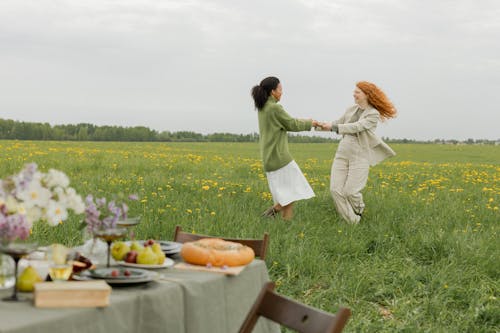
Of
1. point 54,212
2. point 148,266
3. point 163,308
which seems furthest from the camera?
point 148,266

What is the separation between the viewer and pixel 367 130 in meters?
8.95

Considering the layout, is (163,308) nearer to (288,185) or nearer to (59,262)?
(59,262)

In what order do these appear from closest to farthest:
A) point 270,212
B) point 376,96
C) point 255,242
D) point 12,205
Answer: point 12,205
point 255,242
point 376,96
point 270,212

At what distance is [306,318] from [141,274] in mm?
826

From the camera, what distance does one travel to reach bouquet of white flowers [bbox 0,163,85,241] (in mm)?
2512

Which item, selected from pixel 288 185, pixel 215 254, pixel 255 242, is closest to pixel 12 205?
pixel 215 254

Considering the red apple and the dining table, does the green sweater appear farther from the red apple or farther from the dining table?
the red apple

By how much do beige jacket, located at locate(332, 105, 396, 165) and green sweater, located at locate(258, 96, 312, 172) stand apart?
22.1 inches

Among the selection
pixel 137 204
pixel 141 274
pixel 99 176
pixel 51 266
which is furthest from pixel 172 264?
pixel 99 176

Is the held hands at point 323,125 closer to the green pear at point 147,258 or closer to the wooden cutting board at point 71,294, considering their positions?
the green pear at point 147,258

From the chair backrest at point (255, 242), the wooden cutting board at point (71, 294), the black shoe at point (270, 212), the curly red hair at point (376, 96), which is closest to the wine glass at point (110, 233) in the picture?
the wooden cutting board at point (71, 294)

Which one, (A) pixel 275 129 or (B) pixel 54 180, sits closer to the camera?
(B) pixel 54 180

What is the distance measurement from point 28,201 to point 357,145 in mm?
6751

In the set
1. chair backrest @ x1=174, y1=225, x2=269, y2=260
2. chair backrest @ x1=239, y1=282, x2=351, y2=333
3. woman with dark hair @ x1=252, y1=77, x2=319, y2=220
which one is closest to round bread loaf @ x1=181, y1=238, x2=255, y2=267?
chair backrest @ x1=174, y1=225, x2=269, y2=260
